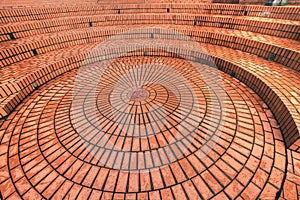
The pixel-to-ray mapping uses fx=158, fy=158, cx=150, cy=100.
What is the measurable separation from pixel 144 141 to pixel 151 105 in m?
1.23

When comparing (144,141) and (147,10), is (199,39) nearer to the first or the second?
(147,10)

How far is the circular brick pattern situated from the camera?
279 cm

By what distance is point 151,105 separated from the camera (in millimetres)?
4500

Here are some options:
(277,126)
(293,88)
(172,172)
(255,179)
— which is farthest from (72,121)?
(293,88)

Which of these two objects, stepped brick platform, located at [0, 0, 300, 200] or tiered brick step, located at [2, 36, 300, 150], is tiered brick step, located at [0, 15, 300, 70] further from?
tiered brick step, located at [2, 36, 300, 150]

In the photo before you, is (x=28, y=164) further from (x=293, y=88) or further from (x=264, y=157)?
(x=293, y=88)

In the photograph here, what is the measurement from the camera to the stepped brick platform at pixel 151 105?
9.43 feet

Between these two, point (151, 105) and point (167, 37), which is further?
point (167, 37)

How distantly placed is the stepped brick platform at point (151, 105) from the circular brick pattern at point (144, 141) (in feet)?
0.07

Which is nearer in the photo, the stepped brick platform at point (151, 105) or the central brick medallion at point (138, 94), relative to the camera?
the stepped brick platform at point (151, 105)

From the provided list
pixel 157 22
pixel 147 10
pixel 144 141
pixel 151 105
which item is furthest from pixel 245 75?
pixel 147 10

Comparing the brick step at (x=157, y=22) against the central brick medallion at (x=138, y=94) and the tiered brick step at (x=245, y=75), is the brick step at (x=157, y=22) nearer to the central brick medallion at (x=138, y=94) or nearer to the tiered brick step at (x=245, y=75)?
the tiered brick step at (x=245, y=75)

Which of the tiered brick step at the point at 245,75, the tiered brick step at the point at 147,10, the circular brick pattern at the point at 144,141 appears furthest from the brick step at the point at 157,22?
the circular brick pattern at the point at 144,141

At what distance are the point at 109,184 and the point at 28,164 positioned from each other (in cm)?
175
